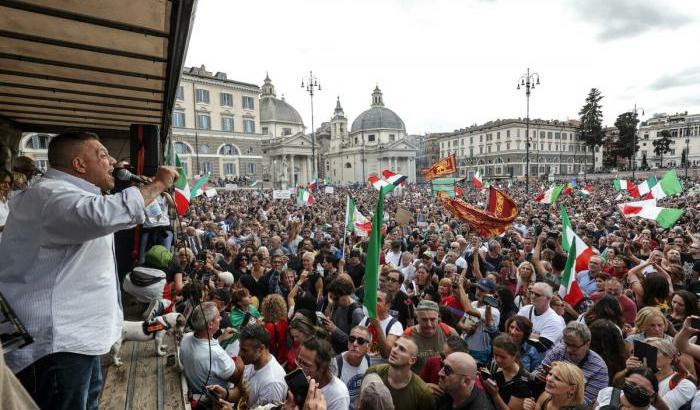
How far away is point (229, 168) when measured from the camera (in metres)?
57.5

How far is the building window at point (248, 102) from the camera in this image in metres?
58.8

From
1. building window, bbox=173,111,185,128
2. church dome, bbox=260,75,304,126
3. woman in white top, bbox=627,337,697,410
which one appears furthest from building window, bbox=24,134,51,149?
church dome, bbox=260,75,304,126

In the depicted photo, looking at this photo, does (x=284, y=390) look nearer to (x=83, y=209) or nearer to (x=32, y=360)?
(x=32, y=360)

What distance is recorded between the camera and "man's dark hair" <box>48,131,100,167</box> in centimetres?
211

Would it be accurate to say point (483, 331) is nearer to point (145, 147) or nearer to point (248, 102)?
point (145, 147)

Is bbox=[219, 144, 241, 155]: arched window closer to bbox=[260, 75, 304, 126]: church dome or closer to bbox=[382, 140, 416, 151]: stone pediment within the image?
bbox=[260, 75, 304, 126]: church dome

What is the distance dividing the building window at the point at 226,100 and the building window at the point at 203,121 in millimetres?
3023

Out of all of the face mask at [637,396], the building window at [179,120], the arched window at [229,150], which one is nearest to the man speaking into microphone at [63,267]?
the face mask at [637,396]

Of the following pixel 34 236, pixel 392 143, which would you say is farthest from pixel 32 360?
pixel 392 143

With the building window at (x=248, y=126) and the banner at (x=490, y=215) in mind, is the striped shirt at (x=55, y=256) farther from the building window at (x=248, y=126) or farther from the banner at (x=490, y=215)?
the building window at (x=248, y=126)

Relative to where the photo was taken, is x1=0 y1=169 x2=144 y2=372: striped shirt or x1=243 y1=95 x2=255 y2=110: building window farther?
x1=243 y1=95 x2=255 y2=110: building window

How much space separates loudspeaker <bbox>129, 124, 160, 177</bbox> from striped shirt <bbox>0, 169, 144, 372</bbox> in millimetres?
4050

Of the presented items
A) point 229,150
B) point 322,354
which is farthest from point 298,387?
point 229,150

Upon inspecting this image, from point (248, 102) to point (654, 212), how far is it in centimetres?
5528
